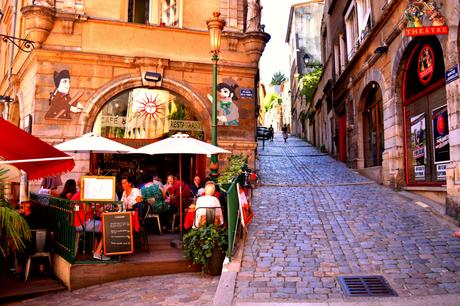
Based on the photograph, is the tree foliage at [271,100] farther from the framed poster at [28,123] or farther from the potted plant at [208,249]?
the potted plant at [208,249]

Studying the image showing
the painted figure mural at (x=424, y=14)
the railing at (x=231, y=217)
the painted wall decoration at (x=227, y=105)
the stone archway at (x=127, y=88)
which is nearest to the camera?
the railing at (x=231, y=217)

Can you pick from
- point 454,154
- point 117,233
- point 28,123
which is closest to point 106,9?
point 28,123

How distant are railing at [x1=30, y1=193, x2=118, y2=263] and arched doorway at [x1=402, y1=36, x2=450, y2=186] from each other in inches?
306

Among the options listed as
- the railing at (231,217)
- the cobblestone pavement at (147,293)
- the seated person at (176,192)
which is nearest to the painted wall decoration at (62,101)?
the seated person at (176,192)

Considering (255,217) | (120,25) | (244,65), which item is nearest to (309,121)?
(244,65)

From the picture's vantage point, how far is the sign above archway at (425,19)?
8516 mm

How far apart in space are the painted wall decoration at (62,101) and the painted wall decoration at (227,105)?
13.9ft

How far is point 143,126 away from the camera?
12.5 meters

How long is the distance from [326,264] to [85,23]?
10249mm

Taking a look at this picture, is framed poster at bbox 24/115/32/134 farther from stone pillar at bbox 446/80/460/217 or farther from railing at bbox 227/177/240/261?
stone pillar at bbox 446/80/460/217

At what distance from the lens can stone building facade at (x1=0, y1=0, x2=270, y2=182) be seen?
11.6 m

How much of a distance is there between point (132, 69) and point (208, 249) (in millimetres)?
7794

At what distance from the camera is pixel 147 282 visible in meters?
6.38

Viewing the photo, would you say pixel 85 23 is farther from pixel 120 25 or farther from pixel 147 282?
pixel 147 282
